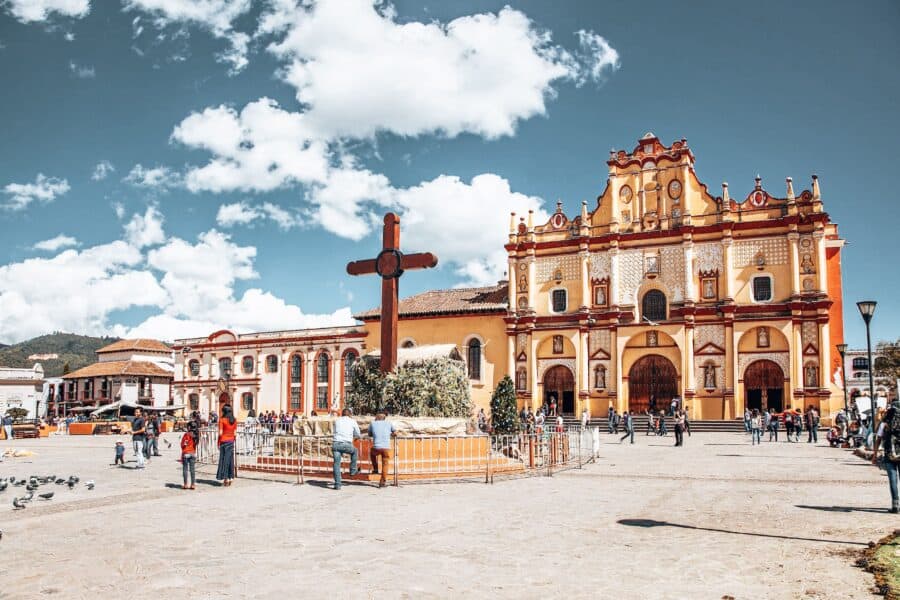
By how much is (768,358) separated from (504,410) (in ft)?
66.4

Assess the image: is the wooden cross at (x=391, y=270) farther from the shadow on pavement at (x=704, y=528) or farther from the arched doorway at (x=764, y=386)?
the arched doorway at (x=764, y=386)

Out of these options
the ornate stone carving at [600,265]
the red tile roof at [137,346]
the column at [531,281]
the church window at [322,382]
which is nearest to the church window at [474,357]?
the column at [531,281]

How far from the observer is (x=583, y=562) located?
7.00m

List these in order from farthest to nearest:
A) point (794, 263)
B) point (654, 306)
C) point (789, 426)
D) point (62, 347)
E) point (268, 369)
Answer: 1. point (62, 347)
2. point (268, 369)
3. point (654, 306)
4. point (794, 263)
5. point (789, 426)

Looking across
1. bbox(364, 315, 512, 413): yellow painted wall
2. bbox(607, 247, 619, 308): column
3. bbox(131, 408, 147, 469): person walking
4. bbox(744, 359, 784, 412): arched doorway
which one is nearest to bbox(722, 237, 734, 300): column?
bbox(744, 359, 784, 412): arched doorway

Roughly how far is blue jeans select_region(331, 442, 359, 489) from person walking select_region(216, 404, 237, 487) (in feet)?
6.48

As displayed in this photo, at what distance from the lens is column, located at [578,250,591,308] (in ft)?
134

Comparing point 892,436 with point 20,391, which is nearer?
point 892,436

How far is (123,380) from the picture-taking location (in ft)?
199

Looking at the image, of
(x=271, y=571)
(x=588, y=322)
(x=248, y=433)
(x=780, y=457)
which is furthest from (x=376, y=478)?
(x=588, y=322)

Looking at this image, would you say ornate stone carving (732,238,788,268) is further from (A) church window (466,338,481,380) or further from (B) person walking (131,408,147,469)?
(B) person walking (131,408,147,469)

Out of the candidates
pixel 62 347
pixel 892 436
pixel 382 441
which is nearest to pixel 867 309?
pixel 892 436

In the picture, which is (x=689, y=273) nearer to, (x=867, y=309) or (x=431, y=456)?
(x=867, y=309)

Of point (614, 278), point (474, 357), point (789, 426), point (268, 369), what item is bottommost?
point (789, 426)
